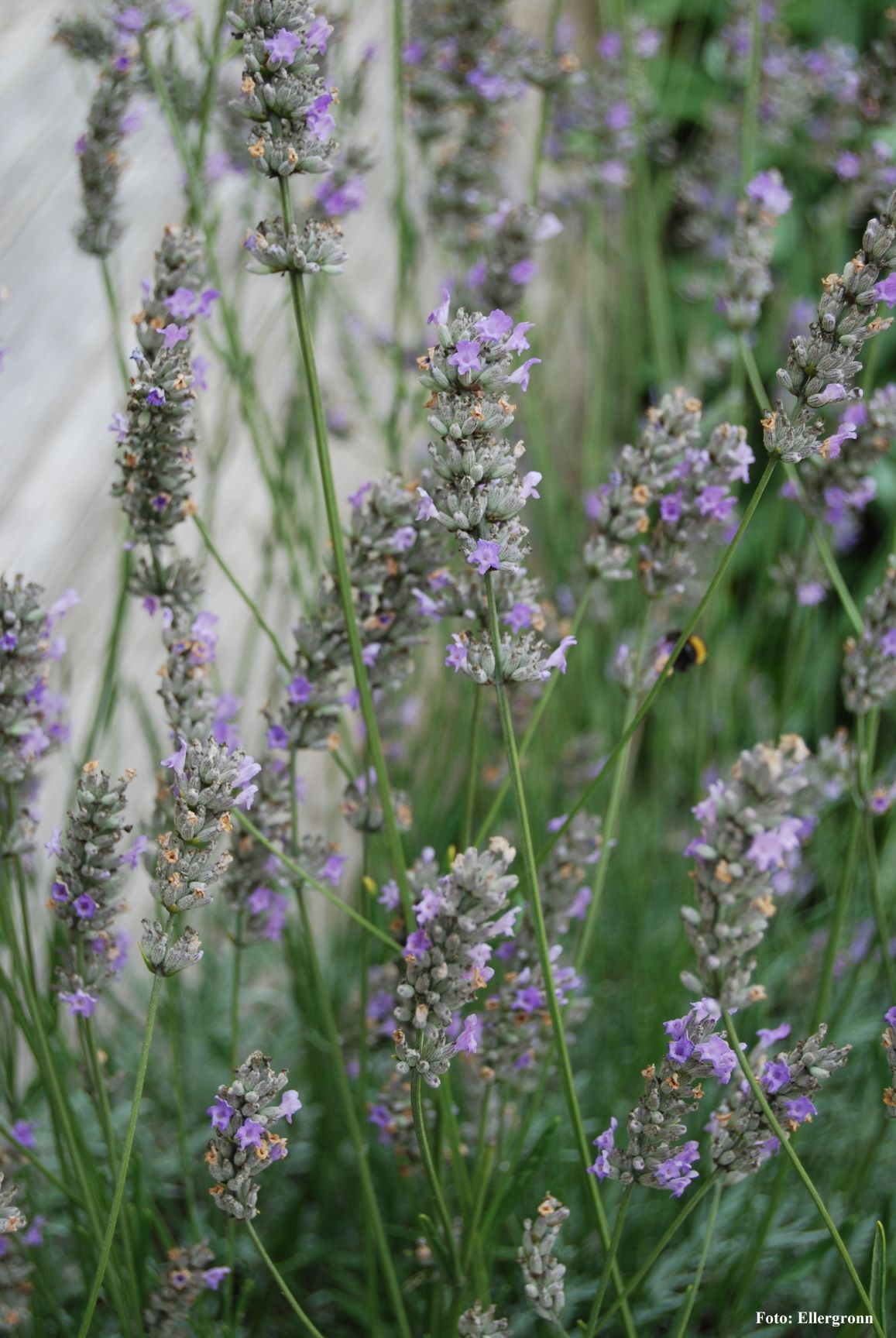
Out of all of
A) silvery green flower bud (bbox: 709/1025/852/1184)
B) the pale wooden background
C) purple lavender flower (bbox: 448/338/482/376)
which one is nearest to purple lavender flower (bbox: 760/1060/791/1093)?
silvery green flower bud (bbox: 709/1025/852/1184)

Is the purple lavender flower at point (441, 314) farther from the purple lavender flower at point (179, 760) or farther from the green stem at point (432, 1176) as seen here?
the green stem at point (432, 1176)

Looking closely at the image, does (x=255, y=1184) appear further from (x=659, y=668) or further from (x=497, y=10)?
(x=497, y=10)

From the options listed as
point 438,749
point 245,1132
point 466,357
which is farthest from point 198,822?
point 438,749

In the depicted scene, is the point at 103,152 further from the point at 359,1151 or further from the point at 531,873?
the point at 359,1151

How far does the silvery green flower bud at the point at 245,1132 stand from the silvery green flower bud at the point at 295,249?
43cm

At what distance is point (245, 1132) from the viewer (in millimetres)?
606

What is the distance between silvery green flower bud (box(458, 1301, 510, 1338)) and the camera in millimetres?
667

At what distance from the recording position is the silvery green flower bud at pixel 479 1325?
0.67 m

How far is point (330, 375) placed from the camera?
7.09ft

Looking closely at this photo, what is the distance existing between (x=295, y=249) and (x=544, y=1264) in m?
0.60

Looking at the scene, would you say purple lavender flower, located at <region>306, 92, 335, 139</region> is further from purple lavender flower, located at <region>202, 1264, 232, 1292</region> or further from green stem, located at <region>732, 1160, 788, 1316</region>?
green stem, located at <region>732, 1160, 788, 1316</region>

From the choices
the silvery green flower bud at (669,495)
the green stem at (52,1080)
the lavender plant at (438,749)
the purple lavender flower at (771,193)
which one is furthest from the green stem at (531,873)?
the purple lavender flower at (771,193)

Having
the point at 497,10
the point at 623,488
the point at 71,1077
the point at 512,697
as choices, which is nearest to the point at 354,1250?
the point at 71,1077

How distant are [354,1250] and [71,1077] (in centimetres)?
34
